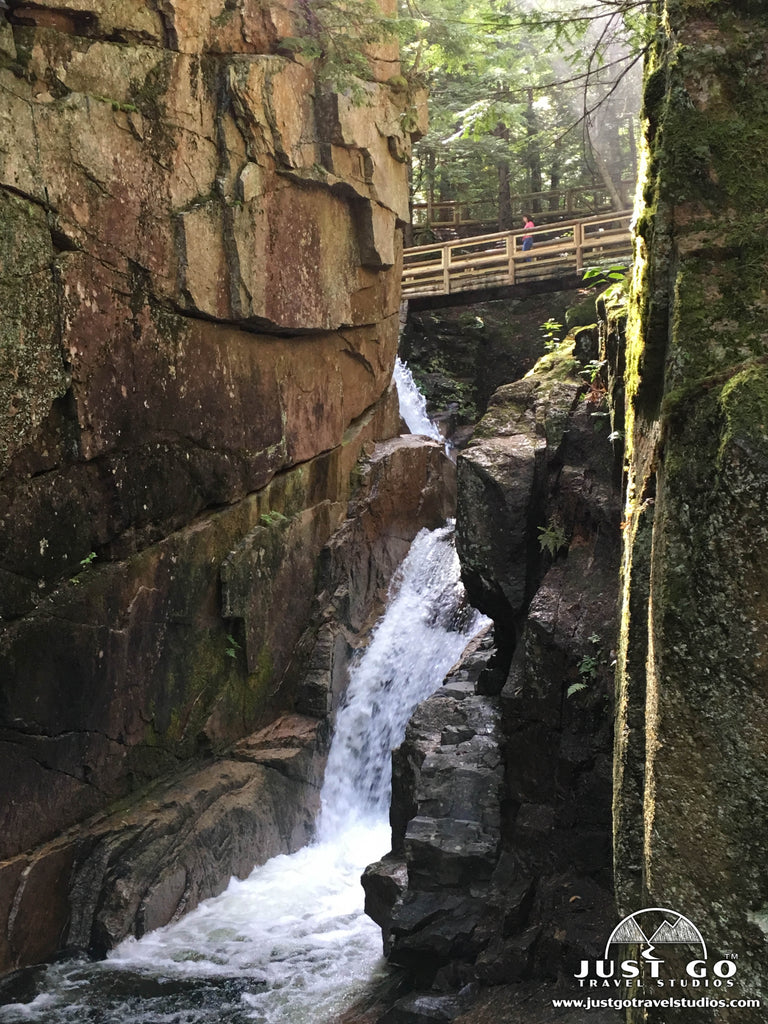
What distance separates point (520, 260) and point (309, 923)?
15310mm

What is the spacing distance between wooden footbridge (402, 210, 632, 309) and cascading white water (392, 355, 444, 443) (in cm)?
175

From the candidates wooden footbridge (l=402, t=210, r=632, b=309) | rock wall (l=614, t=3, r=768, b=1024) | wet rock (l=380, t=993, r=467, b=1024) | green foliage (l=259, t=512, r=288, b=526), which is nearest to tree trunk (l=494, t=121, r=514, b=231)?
wooden footbridge (l=402, t=210, r=632, b=309)

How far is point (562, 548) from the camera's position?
8844mm

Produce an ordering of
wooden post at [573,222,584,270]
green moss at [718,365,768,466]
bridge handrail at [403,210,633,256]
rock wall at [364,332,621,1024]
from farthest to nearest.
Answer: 1. bridge handrail at [403,210,633,256]
2. wooden post at [573,222,584,270]
3. rock wall at [364,332,621,1024]
4. green moss at [718,365,768,466]

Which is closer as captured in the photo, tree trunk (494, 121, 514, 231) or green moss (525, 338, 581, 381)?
green moss (525, 338, 581, 381)

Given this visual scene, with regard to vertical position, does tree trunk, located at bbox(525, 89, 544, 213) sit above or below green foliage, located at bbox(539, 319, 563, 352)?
above

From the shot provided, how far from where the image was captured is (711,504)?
2.83 meters

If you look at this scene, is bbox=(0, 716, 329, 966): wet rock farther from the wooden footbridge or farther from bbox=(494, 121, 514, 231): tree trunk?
bbox=(494, 121, 514, 231): tree trunk

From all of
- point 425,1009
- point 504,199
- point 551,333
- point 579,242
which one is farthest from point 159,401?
point 504,199

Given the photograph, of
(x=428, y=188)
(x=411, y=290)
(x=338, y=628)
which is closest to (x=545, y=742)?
(x=338, y=628)

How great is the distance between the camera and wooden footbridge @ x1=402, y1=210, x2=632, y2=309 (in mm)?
18109

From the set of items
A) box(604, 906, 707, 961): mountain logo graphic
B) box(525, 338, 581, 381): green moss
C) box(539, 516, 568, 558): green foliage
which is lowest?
box(604, 906, 707, 961): mountain logo graphic

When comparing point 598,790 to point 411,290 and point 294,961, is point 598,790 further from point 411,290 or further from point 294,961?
point 411,290

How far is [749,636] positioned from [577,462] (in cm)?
658
